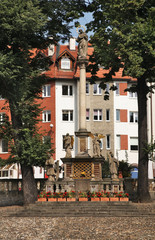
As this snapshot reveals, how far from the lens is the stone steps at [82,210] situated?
2284 centimetres

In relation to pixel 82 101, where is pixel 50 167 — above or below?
below

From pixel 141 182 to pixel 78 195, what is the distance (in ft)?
14.5

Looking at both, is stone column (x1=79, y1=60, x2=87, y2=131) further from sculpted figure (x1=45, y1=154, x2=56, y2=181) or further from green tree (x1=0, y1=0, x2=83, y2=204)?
sculpted figure (x1=45, y1=154, x2=56, y2=181)

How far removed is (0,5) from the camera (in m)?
25.4

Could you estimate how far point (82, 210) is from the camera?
76.7 ft

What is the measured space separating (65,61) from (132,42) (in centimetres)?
3456

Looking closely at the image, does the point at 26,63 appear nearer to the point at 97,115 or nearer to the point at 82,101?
the point at 82,101

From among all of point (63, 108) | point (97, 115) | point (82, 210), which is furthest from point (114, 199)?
point (63, 108)

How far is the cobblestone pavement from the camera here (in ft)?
51.5

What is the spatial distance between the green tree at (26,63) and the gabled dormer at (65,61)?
29973 millimetres

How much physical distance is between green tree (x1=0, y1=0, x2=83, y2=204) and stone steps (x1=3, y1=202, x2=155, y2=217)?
334 centimetres

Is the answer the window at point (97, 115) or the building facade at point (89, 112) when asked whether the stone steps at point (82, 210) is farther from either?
the window at point (97, 115)

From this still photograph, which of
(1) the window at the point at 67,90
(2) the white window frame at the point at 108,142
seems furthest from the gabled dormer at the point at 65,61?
(2) the white window frame at the point at 108,142

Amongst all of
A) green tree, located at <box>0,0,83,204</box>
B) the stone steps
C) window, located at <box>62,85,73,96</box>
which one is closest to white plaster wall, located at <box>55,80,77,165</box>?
window, located at <box>62,85,73,96</box>
